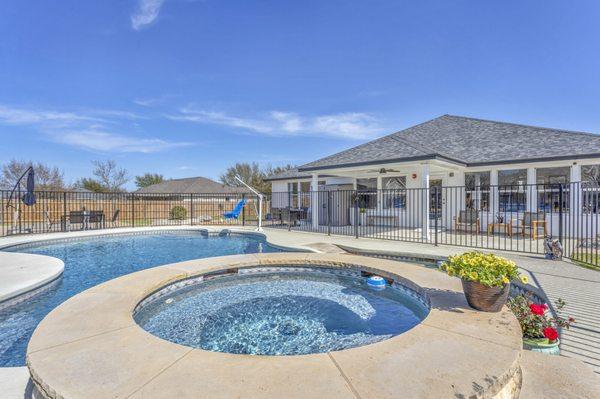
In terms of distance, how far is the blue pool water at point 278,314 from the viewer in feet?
11.4

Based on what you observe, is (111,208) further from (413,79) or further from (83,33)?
(413,79)

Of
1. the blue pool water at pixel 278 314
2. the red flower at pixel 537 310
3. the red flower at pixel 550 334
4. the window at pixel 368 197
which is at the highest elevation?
the window at pixel 368 197

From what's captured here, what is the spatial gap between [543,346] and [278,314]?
3088 mm

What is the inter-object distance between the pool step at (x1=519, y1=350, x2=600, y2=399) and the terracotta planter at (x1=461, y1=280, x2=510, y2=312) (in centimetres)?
66

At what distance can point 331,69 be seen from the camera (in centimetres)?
1327

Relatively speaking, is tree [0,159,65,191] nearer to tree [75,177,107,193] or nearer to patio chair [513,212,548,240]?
tree [75,177,107,193]

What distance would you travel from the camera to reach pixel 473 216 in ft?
37.1

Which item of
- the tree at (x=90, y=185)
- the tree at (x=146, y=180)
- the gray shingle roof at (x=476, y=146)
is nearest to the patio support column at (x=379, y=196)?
the gray shingle roof at (x=476, y=146)

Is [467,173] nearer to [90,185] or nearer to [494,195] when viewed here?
[494,195]

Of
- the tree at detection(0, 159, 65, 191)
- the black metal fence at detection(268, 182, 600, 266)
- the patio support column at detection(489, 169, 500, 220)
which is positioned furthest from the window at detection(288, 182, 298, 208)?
the tree at detection(0, 159, 65, 191)

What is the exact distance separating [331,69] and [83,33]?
9905mm

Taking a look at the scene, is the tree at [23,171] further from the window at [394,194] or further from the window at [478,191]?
the window at [478,191]

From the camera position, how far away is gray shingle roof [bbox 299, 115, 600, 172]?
964 centimetres

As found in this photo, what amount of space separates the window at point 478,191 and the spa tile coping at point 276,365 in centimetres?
987
